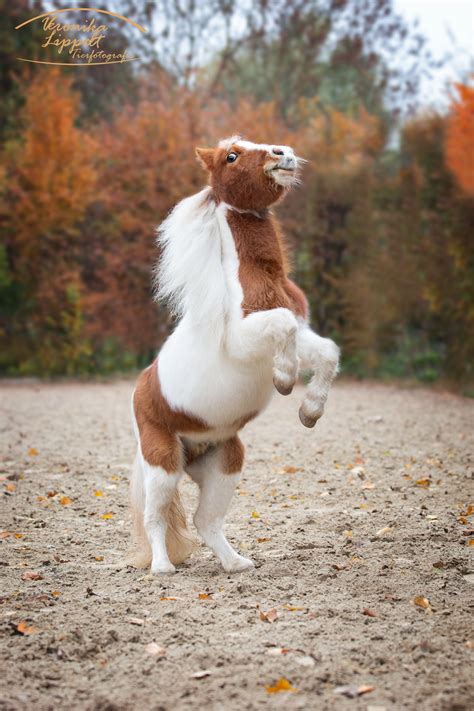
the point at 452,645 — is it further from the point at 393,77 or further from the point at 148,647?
the point at 393,77

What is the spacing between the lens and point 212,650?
3.21 m

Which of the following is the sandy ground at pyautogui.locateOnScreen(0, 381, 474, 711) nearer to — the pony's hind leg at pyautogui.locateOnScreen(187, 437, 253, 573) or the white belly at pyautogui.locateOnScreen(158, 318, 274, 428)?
the pony's hind leg at pyautogui.locateOnScreen(187, 437, 253, 573)

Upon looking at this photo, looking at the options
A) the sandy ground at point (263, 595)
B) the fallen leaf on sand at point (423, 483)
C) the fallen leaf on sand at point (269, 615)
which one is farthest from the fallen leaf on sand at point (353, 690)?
the fallen leaf on sand at point (423, 483)

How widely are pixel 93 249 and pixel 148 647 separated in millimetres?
14507

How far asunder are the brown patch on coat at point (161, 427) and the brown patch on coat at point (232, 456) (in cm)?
25

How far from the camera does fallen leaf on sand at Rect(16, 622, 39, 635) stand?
347cm

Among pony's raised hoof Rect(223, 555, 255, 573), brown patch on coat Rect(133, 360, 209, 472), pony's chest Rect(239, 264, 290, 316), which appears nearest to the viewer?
pony's chest Rect(239, 264, 290, 316)

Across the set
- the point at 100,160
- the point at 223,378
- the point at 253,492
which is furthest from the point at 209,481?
the point at 100,160

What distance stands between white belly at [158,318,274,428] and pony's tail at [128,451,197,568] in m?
0.60

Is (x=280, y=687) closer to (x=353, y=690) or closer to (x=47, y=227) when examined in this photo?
(x=353, y=690)

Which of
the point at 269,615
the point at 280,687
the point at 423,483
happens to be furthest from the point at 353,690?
the point at 423,483

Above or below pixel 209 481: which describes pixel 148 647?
below

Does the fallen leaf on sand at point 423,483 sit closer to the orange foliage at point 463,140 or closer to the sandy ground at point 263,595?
the sandy ground at point 263,595

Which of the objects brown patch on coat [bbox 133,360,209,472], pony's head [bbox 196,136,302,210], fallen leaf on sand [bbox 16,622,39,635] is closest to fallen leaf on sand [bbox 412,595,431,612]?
brown patch on coat [bbox 133,360,209,472]
